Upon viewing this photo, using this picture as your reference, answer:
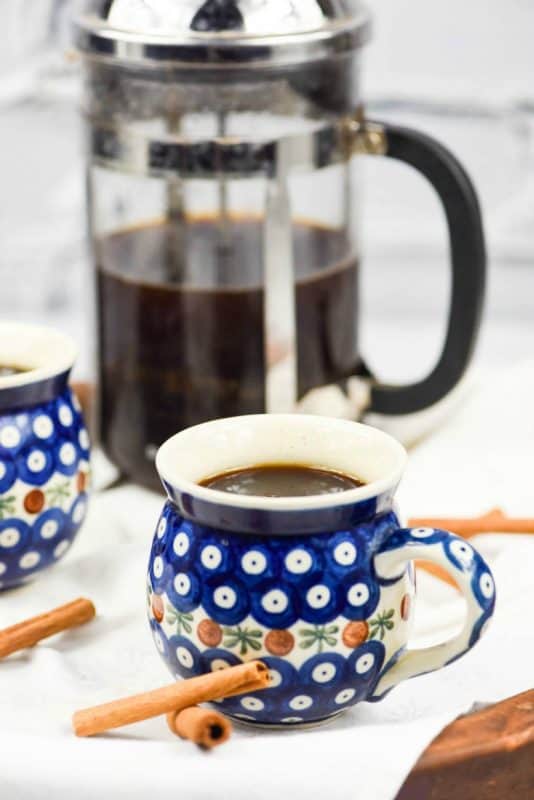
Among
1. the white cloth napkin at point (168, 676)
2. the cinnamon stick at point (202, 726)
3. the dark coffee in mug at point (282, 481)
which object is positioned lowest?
the white cloth napkin at point (168, 676)

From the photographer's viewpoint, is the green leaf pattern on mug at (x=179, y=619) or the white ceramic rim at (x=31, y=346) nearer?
the green leaf pattern on mug at (x=179, y=619)

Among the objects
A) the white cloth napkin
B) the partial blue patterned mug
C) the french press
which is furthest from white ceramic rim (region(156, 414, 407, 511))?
the french press

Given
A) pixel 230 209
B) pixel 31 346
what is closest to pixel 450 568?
pixel 31 346

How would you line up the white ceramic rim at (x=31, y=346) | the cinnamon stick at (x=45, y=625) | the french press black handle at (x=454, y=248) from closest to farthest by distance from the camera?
the cinnamon stick at (x=45, y=625), the white ceramic rim at (x=31, y=346), the french press black handle at (x=454, y=248)

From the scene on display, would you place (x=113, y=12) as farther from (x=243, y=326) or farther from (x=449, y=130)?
(x=449, y=130)

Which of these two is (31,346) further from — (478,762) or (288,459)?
(478,762)

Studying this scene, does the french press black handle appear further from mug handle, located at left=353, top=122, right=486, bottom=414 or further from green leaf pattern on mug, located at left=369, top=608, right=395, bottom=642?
green leaf pattern on mug, located at left=369, top=608, right=395, bottom=642

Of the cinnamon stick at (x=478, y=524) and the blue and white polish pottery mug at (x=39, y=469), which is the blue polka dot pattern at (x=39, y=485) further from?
the cinnamon stick at (x=478, y=524)

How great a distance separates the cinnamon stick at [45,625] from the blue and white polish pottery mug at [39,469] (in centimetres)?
4

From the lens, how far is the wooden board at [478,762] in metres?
0.63

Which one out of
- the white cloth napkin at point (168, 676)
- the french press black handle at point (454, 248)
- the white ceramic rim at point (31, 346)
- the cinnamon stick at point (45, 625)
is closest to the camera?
the white cloth napkin at point (168, 676)

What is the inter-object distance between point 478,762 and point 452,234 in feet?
1.47

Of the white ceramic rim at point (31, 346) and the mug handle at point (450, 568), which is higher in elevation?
the white ceramic rim at point (31, 346)

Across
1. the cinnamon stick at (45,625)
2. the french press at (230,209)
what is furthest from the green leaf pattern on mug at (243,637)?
the french press at (230,209)
